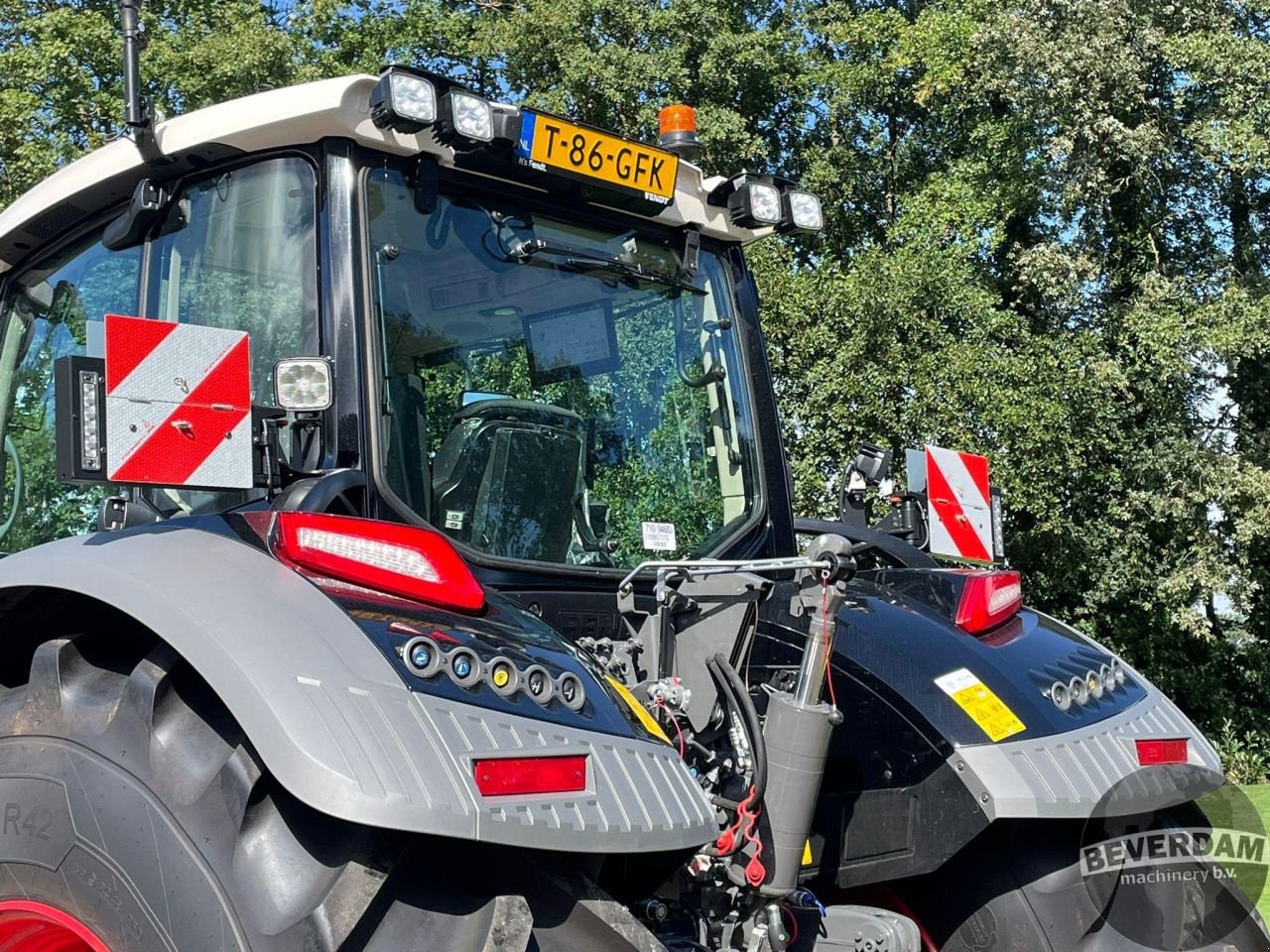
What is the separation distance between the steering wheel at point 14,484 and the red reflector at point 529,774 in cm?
201

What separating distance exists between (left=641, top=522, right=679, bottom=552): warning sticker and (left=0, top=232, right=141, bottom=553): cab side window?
1.29 m

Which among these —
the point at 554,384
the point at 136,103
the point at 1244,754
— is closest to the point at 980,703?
A: the point at 554,384

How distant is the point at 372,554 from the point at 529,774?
19.6 inches

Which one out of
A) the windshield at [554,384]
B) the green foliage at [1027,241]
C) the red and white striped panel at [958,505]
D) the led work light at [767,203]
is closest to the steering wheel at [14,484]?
the windshield at [554,384]

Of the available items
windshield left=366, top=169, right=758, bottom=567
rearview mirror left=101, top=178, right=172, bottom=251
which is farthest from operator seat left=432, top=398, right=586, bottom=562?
rearview mirror left=101, top=178, right=172, bottom=251

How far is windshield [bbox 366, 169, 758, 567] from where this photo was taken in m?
2.84

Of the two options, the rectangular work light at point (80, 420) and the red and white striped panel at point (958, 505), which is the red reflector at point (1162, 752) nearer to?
the red and white striped panel at point (958, 505)

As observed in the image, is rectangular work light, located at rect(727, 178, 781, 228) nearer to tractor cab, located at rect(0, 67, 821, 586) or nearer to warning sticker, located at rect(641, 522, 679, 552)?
tractor cab, located at rect(0, 67, 821, 586)

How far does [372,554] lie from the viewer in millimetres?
2230

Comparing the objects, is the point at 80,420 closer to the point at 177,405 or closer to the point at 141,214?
the point at 177,405

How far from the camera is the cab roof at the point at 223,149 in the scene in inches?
109

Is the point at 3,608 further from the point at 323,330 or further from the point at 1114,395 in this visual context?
the point at 1114,395

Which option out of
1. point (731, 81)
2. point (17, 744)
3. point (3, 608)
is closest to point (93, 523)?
point (3, 608)

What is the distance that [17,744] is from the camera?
2.28m
